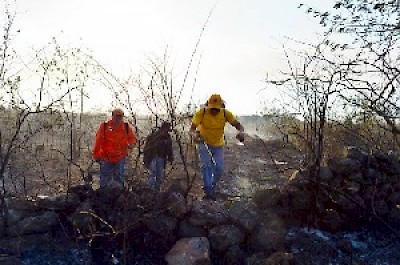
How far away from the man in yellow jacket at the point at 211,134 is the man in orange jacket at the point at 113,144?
108 cm

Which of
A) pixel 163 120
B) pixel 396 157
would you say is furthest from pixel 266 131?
pixel 163 120

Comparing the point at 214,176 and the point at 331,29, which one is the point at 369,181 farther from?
the point at 331,29

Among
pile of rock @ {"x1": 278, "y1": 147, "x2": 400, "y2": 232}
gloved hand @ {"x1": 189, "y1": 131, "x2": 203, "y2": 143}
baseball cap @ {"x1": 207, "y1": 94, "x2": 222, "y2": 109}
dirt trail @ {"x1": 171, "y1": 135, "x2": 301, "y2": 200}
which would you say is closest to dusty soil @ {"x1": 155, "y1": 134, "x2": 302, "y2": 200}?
dirt trail @ {"x1": 171, "y1": 135, "x2": 301, "y2": 200}

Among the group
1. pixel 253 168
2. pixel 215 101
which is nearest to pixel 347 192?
pixel 215 101

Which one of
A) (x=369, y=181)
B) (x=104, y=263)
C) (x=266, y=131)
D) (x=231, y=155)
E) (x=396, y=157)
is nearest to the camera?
(x=104, y=263)

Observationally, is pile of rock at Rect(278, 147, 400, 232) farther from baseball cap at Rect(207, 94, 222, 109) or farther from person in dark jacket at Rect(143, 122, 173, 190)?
person in dark jacket at Rect(143, 122, 173, 190)

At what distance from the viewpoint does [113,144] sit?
7145 mm

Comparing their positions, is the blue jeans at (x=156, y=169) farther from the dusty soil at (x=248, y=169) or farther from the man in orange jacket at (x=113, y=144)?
the man in orange jacket at (x=113, y=144)

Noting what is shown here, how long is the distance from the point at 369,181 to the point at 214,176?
88.4 inches

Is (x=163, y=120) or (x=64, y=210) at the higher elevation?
(x=163, y=120)

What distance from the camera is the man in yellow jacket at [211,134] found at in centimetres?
679

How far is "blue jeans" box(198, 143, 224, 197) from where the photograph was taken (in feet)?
22.2

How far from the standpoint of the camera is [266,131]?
75.2 feet

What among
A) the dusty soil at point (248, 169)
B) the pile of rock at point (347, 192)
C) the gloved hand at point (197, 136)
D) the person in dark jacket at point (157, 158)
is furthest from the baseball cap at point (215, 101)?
the pile of rock at point (347, 192)
